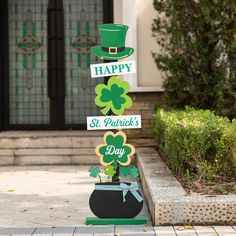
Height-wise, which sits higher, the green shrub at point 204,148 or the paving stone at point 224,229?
the green shrub at point 204,148

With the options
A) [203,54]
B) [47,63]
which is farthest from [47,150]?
[203,54]

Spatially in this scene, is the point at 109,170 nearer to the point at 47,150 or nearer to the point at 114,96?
the point at 114,96

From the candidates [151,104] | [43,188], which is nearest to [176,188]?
[43,188]

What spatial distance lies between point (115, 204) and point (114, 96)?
1.15 m

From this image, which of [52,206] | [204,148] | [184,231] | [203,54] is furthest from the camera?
[203,54]

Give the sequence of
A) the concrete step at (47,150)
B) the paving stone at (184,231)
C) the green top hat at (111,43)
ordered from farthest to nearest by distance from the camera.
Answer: the concrete step at (47,150) < the green top hat at (111,43) < the paving stone at (184,231)

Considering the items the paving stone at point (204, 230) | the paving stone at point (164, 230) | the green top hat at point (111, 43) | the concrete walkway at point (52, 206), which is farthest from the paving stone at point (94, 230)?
the green top hat at point (111, 43)

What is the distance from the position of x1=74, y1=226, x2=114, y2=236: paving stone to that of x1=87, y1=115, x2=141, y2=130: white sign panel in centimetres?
105

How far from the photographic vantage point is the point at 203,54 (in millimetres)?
9422

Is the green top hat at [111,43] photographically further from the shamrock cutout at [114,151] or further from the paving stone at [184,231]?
the paving stone at [184,231]

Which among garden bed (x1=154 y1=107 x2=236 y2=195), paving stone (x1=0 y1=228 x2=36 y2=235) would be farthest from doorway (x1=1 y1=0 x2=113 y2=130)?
paving stone (x1=0 y1=228 x2=36 y2=235)

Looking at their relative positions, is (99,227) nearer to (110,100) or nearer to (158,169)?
(110,100)

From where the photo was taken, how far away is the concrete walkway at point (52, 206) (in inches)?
233

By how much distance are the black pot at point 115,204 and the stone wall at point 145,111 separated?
452 cm
